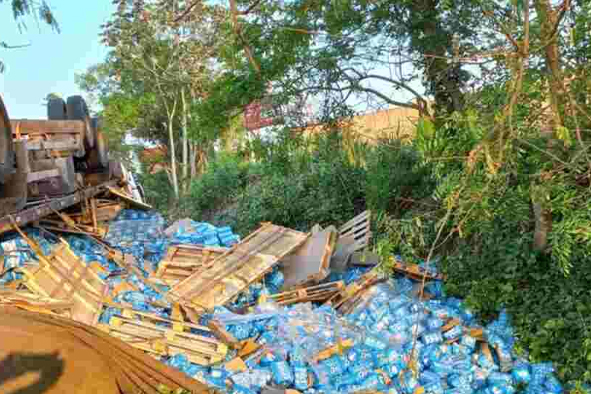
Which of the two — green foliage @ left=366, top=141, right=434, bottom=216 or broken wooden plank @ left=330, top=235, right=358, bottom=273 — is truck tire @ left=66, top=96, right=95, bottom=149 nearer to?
broken wooden plank @ left=330, top=235, right=358, bottom=273

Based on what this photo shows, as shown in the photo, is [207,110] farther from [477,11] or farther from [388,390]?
[388,390]

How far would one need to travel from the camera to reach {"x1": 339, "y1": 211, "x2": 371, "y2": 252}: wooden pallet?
24.0 ft

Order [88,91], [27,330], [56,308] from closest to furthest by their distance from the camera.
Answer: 1. [27,330]
2. [56,308]
3. [88,91]

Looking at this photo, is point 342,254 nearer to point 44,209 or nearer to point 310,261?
point 310,261

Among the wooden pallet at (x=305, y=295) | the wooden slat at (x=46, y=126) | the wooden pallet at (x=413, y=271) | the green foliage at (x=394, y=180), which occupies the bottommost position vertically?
the wooden pallet at (x=305, y=295)

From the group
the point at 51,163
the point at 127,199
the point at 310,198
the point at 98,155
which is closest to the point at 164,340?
the point at 51,163

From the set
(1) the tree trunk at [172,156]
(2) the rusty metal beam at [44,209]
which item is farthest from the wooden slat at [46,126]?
(1) the tree trunk at [172,156]

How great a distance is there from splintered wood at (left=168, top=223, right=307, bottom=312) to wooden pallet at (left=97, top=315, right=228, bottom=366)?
0.70 meters

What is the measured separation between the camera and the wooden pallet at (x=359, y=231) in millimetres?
7309

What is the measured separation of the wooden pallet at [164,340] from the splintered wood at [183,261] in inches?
56.3

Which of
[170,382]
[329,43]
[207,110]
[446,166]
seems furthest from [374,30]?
[170,382]

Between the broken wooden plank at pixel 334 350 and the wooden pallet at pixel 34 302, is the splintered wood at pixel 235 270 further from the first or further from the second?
the broken wooden plank at pixel 334 350

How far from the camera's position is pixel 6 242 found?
517cm

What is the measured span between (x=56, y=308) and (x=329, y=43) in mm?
4263
